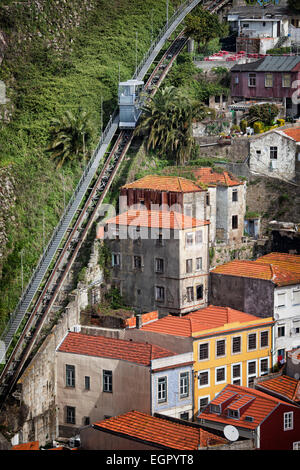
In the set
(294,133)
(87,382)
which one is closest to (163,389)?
(87,382)

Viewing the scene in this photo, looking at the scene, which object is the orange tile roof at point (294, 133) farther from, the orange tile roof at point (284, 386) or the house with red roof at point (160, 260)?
→ the orange tile roof at point (284, 386)

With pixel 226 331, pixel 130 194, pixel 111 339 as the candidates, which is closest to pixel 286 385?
pixel 226 331

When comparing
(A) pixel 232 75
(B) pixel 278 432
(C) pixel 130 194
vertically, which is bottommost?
(B) pixel 278 432

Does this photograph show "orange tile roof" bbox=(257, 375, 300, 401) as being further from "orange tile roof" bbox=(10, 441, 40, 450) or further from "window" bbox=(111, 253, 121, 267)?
"orange tile roof" bbox=(10, 441, 40, 450)

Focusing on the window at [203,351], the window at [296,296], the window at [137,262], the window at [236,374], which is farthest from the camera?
the window at [137,262]

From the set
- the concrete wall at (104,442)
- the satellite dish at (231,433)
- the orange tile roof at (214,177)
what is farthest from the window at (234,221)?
the concrete wall at (104,442)

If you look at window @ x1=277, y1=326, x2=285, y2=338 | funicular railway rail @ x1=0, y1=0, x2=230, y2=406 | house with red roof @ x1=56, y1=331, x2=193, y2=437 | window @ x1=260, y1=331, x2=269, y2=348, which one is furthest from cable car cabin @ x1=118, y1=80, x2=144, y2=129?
window @ x1=260, y1=331, x2=269, y2=348

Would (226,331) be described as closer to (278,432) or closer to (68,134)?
(278,432)
